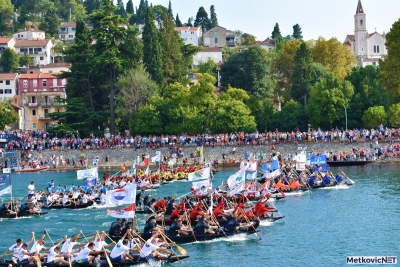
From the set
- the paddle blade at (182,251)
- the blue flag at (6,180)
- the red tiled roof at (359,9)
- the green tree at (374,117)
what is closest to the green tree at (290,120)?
the green tree at (374,117)

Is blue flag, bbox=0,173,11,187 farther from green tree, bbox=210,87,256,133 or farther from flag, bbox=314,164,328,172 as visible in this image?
green tree, bbox=210,87,256,133

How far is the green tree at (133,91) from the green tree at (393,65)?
2508 centimetres

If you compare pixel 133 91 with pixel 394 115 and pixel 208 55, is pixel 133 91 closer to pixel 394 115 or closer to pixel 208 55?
→ pixel 394 115

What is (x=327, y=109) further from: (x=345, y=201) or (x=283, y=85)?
(x=345, y=201)

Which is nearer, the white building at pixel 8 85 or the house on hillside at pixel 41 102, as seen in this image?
the house on hillside at pixel 41 102

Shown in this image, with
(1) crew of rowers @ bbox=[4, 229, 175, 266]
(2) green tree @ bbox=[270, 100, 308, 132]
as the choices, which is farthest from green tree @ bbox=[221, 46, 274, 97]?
(1) crew of rowers @ bbox=[4, 229, 175, 266]

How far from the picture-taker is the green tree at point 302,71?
93625mm

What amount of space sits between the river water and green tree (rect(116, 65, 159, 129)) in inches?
1020

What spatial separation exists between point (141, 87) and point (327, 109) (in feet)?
65.8

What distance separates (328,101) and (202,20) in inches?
4474

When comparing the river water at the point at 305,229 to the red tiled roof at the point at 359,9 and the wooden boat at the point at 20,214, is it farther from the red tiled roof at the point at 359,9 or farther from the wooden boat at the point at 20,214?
the red tiled roof at the point at 359,9

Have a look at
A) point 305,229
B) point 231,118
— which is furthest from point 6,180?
point 231,118

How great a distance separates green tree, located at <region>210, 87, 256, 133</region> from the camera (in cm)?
8406

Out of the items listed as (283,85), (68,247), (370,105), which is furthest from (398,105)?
(68,247)
